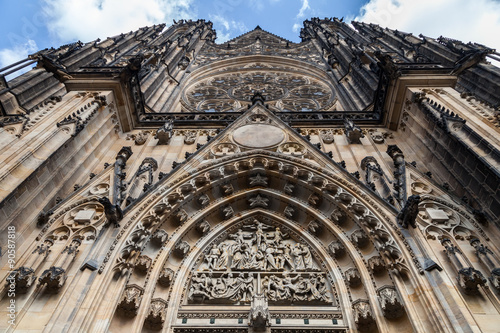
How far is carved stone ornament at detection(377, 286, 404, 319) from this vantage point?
5805mm

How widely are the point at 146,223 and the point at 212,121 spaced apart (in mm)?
5224

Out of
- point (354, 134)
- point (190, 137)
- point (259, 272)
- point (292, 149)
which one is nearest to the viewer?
point (259, 272)

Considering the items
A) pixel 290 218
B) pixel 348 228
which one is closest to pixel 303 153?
pixel 290 218

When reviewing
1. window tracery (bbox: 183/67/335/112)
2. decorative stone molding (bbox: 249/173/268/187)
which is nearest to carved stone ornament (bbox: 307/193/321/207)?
decorative stone molding (bbox: 249/173/268/187)

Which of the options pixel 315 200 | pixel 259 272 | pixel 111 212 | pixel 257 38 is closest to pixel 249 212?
pixel 315 200

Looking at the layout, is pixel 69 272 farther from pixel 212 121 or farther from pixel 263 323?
pixel 212 121

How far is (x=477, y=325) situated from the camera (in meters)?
4.85

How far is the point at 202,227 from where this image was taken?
811 cm

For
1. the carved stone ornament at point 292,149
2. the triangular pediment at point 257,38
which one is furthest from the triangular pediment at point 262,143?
the triangular pediment at point 257,38

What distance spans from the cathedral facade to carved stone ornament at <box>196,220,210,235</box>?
46 millimetres

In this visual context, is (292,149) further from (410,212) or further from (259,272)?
(410,212)

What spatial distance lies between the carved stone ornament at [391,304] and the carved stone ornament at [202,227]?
3762 mm

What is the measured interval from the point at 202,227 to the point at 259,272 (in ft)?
5.33

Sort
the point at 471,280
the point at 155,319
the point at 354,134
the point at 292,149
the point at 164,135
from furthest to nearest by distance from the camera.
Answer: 1. the point at 164,135
2. the point at 354,134
3. the point at 292,149
4. the point at 155,319
5. the point at 471,280
